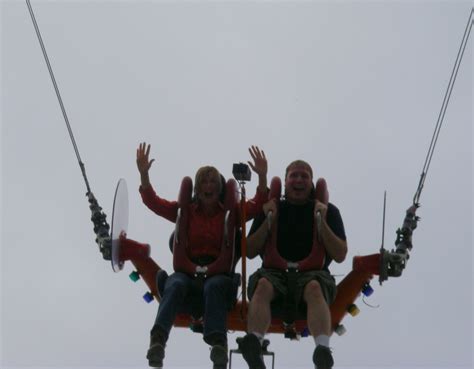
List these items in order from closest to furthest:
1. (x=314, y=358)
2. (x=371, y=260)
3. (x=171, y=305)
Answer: (x=314, y=358) → (x=171, y=305) → (x=371, y=260)

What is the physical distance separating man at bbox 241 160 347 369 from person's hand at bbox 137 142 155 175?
1.01 meters

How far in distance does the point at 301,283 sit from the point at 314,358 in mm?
783

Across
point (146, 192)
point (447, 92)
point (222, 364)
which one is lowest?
point (222, 364)

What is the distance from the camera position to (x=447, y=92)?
709 centimetres

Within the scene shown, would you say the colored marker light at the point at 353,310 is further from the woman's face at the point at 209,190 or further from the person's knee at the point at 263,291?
the woman's face at the point at 209,190

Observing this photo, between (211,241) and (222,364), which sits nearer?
(222,364)

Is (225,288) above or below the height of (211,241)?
below

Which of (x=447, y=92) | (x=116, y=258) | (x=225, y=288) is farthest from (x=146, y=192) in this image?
(x=447, y=92)

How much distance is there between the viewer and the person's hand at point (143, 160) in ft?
23.3

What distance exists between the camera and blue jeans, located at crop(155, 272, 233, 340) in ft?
19.8

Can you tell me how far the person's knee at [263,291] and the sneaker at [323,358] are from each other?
69cm

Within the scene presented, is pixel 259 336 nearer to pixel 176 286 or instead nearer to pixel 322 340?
pixel 322 340

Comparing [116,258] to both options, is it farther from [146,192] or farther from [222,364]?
[222,364]

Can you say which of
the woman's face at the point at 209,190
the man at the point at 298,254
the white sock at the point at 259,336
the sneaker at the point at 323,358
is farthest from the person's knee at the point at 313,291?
the woman's face at the point at 209,190
